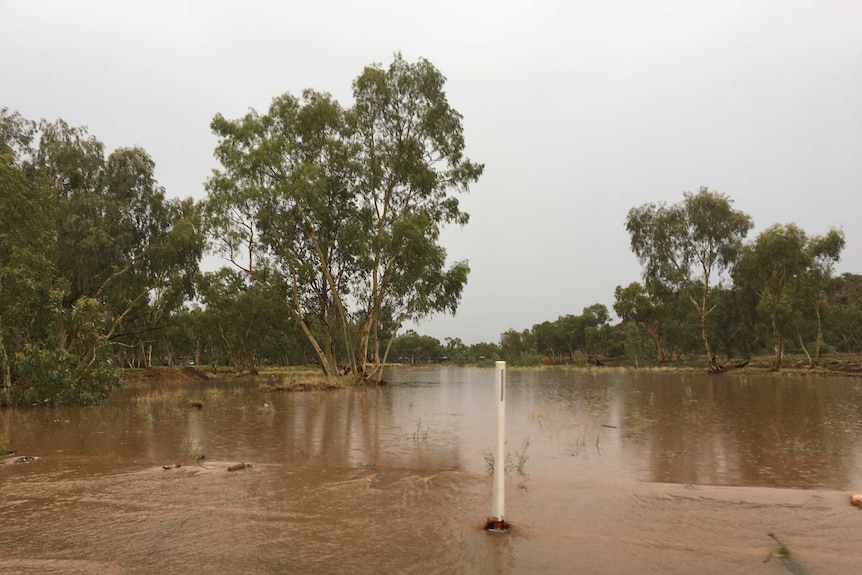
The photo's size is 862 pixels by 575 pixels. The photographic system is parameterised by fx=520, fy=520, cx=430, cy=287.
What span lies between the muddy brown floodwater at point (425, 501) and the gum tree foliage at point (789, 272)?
35305 mm

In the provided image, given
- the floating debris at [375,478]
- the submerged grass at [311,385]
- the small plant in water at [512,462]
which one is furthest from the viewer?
the submerged grass at [311,385]

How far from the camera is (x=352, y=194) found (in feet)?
104

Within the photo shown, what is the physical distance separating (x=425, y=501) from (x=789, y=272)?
47249mm

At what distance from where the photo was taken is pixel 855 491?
19.5 feet

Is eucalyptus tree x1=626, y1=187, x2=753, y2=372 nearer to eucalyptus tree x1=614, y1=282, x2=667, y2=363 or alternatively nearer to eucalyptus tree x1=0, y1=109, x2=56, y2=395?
eucalyptus tree x1=614, y1=282, x2=667, y2=363

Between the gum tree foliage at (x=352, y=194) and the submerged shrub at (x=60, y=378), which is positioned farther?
the gum tree foliage at (x=352, y=194)

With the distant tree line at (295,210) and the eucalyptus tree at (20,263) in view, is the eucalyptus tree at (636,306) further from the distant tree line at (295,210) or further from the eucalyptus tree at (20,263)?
the eucalyptus tree at (20,263)

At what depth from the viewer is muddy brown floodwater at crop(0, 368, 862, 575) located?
387 centimetres

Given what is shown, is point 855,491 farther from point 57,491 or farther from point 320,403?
point 320,403

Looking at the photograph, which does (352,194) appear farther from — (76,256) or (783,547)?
(783,547)

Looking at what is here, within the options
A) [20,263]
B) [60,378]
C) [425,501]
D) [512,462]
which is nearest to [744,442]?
[512,462]

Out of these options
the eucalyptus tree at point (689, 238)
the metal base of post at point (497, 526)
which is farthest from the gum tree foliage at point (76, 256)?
the eucalyptus tree at point (689, 238)

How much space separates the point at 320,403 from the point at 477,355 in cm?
11770

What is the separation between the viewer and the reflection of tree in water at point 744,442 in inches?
272
